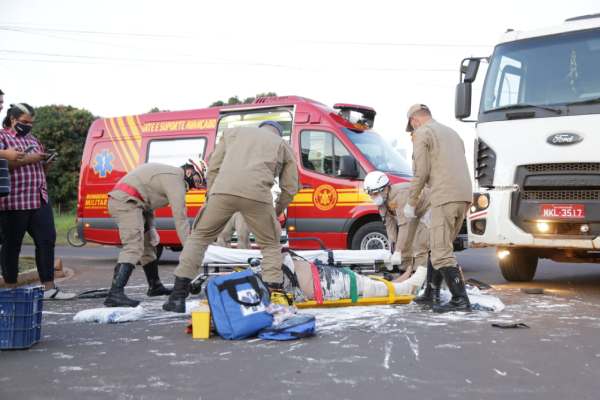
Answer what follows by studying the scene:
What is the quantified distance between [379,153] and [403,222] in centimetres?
341

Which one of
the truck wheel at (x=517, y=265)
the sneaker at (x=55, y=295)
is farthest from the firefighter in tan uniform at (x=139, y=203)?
the truck wheel at (x=517, y=265)

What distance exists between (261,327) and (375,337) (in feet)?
2.77

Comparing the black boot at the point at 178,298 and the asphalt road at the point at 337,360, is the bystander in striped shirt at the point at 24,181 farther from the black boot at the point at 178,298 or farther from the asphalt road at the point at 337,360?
the black boot at the point at 178,298

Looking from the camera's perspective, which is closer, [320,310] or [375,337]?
[375,337]

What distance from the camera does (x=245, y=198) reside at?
6.14 m

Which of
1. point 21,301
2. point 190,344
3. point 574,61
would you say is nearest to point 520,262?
point 574,61

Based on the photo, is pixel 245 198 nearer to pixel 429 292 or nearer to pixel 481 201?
pixel 429 292

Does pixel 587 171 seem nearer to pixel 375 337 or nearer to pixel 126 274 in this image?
pixel 375 337

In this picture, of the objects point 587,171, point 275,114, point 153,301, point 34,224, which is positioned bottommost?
point 153,301

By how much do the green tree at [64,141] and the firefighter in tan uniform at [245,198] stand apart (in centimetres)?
3943

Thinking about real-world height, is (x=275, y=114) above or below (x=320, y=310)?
above

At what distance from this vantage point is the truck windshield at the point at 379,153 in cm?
1121

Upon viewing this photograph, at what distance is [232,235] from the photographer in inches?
453

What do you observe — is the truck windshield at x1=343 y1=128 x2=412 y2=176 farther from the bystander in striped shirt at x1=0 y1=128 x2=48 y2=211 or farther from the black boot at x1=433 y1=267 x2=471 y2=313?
the bystander in striped shirt at x1=0 y1=128 x2=48 y2=211
